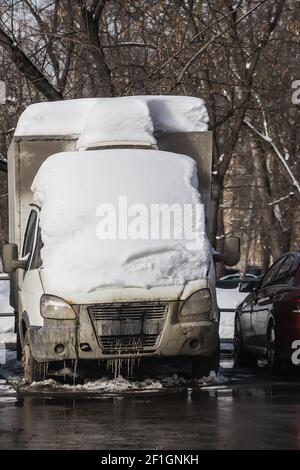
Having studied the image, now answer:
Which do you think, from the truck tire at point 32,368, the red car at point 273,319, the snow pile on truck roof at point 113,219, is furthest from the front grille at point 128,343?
the red car at point 273,319

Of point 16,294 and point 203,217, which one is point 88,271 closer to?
point 203,217

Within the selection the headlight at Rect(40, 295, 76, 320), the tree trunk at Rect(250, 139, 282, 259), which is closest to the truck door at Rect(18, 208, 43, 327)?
the headlight at Rect(40, 295, 76, 320)

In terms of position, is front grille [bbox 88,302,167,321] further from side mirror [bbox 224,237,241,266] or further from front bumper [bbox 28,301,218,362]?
side mirror [bbox 224,237,241,266]

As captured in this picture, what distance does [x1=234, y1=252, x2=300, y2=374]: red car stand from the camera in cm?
1434

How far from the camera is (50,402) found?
1196 centimetres

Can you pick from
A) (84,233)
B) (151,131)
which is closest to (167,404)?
(84,233)

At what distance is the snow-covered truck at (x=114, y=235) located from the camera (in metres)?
12.9

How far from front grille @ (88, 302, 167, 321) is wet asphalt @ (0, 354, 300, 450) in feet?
Answer: 2.55

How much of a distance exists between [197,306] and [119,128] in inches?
105

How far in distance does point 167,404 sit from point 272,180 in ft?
116

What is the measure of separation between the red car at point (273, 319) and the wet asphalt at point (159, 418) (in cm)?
60

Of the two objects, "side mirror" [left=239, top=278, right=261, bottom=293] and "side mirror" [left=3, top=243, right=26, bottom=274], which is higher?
"side mirror" [left=3, top=243, right=26, bottom=274]

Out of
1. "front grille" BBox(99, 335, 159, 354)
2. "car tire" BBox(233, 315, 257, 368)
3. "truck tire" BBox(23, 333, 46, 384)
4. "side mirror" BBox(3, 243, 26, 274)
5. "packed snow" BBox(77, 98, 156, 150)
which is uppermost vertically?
"packed snow" BBox(77, 98, 156, 150)

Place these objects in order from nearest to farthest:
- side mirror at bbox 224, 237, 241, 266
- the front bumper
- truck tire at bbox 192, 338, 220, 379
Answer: the front bumper < truck tire at bbox 192, 338, 220, 379 < side mirror at bbox 224, 237, 241, 266
